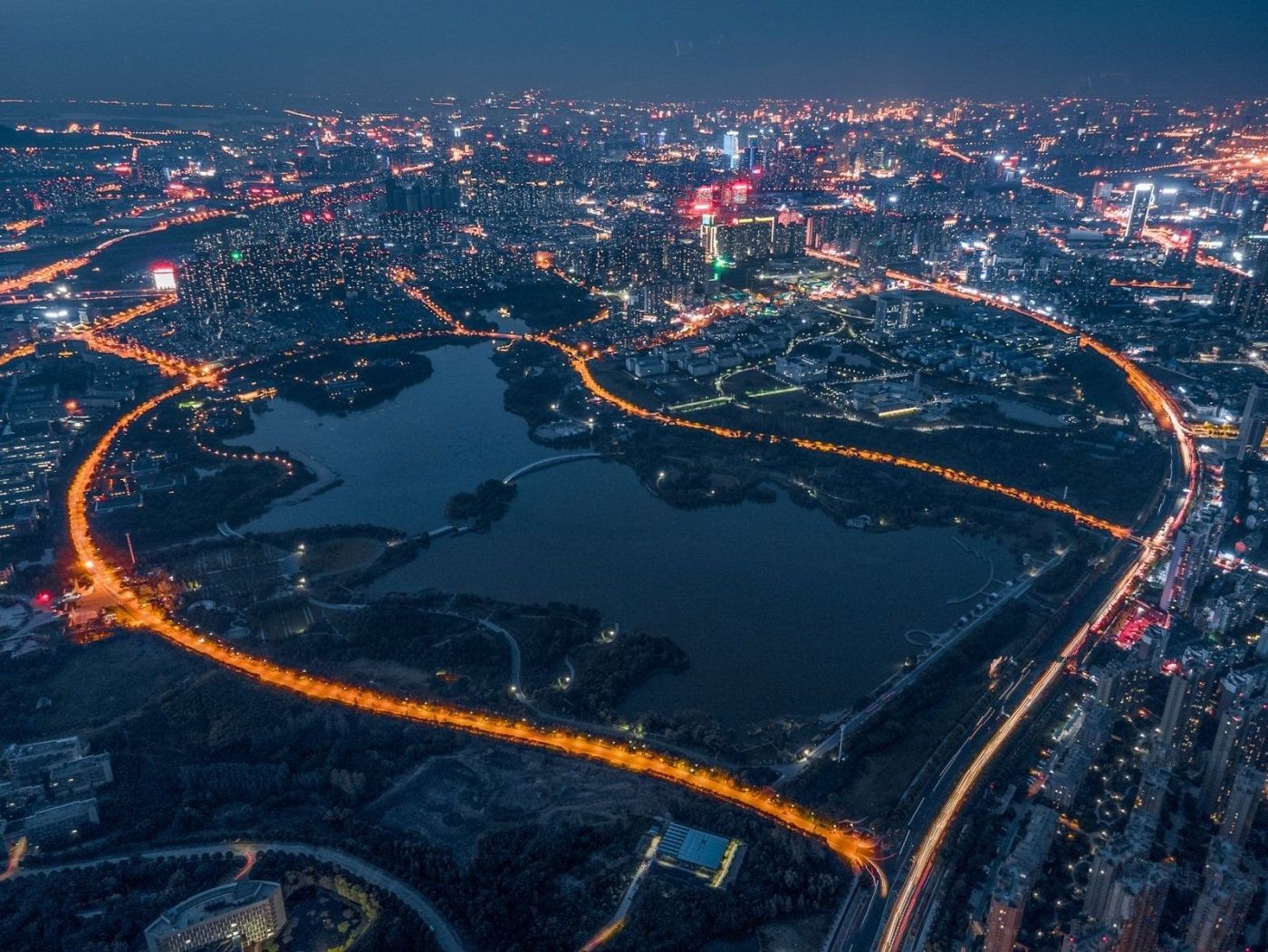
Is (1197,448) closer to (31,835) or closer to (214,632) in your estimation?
(214,632)

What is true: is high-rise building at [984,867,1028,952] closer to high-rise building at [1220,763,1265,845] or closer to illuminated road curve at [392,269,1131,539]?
high-rise building at [1220,763,1265,845]

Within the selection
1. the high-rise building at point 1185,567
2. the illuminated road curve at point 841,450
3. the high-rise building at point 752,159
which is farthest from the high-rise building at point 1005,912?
the high-rise building at point 752,159

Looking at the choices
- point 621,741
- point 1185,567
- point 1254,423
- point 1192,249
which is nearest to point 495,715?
point 621,741

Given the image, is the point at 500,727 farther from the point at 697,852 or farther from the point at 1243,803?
the point at 1243,803

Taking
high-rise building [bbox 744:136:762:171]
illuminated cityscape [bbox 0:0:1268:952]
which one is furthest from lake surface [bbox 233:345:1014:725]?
high-rise building [bbox 744:136:762:171]

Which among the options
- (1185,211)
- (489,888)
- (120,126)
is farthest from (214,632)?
(120,126)

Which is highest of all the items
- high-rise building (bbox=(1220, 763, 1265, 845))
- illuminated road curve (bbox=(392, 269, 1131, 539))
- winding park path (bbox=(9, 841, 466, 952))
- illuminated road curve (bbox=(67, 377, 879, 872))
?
high-rise building (bbox=(1220, 763, 1265, 845))
